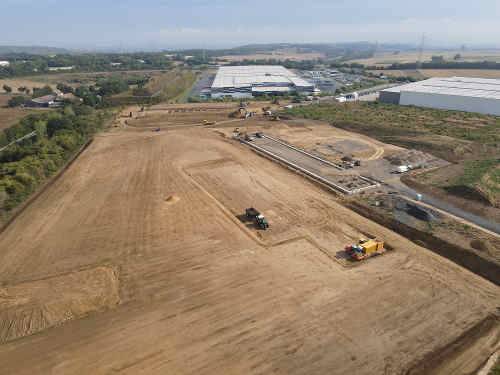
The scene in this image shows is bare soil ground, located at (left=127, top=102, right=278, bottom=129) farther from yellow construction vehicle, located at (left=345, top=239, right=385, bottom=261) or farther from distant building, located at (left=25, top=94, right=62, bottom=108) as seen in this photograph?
yellow construction vehicle, located at (left=345, top=239, right=385, bottom=261)

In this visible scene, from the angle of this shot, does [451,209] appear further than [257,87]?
No

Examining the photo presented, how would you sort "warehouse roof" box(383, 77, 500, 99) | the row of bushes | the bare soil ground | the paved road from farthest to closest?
"warehouse roof" box(383, 77, 500, 99), the bare soil ground, the row of bushes, the paved road

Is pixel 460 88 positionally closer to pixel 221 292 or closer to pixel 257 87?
pixel 257 87

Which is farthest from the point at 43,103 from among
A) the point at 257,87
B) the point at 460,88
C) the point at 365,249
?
the point at 460,88

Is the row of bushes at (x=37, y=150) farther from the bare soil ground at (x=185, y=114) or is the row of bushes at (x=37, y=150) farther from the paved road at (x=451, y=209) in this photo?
the paved road at (x=451, y=209)

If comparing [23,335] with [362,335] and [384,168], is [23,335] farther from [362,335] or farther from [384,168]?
[384,168]

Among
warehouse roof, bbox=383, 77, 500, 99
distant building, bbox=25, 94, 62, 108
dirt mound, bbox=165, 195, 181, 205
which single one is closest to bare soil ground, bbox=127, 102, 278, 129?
distant building, bbox=25, 94, 62, 108

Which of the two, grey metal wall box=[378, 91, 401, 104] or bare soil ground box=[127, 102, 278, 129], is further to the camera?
grey metal wall box=[378, 91, 401, 104]

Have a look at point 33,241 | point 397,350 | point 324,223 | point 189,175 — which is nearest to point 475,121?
point 324,223
